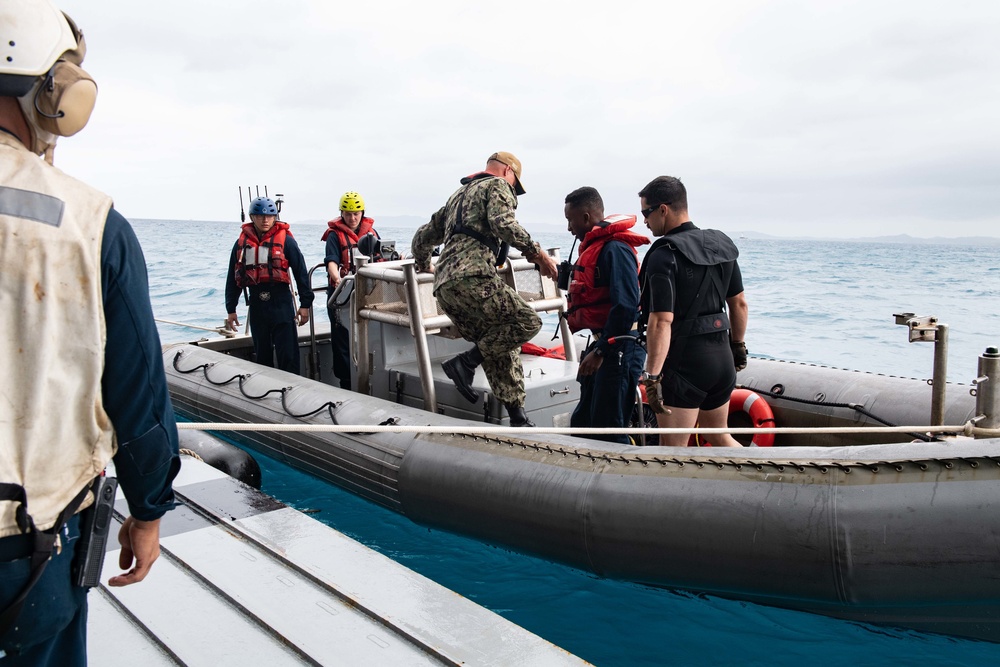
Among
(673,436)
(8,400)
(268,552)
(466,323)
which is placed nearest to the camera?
(8,400)

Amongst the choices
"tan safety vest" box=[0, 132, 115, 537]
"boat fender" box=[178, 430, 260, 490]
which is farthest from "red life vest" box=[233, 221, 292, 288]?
"tan safety vest" box=[0, 132, 115, 537]

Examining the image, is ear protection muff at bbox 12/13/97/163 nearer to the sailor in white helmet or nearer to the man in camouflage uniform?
the sailor in white helmet

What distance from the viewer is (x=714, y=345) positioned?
3.34m

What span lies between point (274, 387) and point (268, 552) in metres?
2.47

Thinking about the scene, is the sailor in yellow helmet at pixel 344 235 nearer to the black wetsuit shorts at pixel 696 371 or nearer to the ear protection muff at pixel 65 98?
the black wetsuit shorts at pixel 696 371

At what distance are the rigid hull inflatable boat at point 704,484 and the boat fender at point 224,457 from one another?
30 cm

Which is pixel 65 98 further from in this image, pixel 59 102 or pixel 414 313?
pixel 414 313

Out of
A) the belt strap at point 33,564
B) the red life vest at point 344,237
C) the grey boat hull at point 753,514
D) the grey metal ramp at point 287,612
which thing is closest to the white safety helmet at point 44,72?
the belt strap at point 33,564

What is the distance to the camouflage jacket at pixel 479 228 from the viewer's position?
3838mm

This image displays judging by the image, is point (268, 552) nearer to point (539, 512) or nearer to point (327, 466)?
point (539, 512)

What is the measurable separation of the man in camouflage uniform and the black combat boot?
18 mm

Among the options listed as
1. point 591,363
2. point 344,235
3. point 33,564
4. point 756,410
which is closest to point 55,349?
point 33,564

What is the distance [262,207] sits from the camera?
5766mm

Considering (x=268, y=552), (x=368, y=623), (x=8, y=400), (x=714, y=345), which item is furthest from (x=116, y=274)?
(x=714, y=345)
